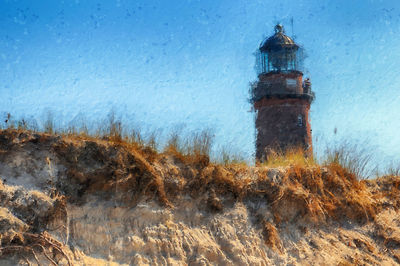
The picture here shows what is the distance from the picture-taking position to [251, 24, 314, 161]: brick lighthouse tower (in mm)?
24234

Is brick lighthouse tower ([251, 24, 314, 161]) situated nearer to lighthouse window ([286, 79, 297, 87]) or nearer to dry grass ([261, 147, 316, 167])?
lighthouse window ([286, 79, 297, 87])

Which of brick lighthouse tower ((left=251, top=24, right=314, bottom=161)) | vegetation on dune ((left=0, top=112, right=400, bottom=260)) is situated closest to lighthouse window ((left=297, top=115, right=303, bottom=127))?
brick lighthouse tower ((left=251, top=24, right=314, bottom=161))

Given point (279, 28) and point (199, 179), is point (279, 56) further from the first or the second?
point (199, 179)

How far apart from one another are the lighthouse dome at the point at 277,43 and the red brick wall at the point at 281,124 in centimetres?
281

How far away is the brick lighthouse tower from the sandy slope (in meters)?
16.0

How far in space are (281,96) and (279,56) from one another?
2.20m

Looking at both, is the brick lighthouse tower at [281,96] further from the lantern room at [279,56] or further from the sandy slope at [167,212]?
the sandy slope at [167,212]

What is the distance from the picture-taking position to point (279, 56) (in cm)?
2488

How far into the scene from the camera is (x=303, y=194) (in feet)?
24.8

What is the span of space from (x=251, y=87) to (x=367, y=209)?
56.1 ft

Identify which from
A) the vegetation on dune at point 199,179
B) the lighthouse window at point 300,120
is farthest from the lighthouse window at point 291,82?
the vegetation on dune at point 199,179

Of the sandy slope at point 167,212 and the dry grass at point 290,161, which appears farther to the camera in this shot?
the dry grass at point 290,161

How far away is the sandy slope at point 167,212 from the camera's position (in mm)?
5711

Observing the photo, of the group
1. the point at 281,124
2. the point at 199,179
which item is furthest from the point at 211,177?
the point at 281,124
